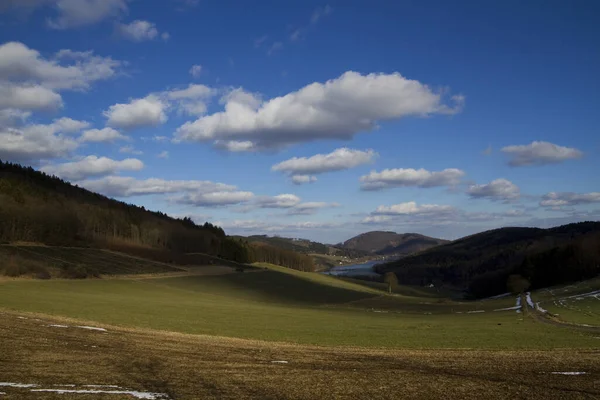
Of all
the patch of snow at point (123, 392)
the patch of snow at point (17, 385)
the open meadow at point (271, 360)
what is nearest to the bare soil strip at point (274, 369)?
the open meadow at point (271, 360)

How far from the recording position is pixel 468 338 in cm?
3369

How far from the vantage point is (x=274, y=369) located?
741 inches

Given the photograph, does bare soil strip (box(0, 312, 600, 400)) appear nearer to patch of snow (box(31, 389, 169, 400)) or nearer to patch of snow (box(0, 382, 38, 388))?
patch of snow (box(31, 389, 169, 400))

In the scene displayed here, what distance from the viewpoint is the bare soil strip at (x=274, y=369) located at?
14602mm

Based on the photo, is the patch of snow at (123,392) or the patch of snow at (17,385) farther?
the patch of snow at (17,385)

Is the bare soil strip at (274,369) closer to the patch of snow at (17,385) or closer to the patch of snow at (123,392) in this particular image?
the patch of snow at (123,392)

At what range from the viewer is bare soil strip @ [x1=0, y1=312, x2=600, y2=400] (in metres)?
14.6

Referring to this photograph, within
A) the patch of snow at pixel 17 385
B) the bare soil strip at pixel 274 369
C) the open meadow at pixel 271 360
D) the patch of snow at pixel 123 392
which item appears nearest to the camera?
the patch of snow at pixel 123 392

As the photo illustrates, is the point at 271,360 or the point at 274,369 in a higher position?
the point at 274,369

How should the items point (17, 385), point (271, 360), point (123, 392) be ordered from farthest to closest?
point (271, 360) < point (17, 385) < point (123, 392)

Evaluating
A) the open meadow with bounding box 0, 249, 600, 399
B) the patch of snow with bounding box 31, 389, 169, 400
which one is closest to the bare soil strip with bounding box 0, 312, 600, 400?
the open meadow with bounding box 0, 249, 600, 399

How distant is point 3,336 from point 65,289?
5222 cm

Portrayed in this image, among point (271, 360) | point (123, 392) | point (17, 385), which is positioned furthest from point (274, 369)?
point (17, 385)

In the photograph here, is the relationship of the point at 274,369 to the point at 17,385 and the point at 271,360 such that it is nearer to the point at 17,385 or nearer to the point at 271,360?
the point at 271,360
